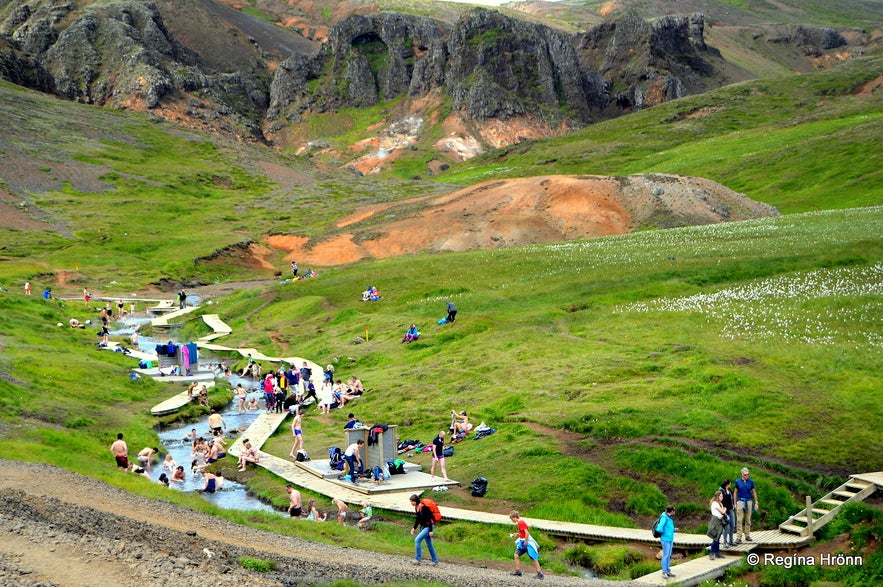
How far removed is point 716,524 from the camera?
28.3 metres

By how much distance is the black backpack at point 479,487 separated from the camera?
35.1m

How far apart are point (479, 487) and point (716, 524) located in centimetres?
975

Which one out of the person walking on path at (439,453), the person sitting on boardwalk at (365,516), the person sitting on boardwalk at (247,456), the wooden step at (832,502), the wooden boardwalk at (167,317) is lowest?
the wooden boardwalk at (167,317)

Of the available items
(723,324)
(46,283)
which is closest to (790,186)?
(723,324)

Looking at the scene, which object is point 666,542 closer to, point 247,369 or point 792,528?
point 792,528

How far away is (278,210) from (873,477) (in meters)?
130

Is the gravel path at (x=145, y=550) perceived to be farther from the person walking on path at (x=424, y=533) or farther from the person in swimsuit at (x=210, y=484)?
the person in swimsuit at (x=210, y=484)

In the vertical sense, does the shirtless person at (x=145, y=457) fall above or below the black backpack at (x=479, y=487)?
below

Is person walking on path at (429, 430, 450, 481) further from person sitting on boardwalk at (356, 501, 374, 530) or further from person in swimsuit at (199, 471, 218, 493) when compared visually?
person in swimsuit at (199, 471, 218, 493)

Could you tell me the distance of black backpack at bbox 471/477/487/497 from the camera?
115 ft

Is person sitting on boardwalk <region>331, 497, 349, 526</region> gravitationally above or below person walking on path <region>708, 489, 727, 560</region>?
below

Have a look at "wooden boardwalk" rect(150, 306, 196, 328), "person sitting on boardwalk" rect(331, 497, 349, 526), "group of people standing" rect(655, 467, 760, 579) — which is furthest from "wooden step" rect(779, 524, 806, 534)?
"wooden boardwalk" rect(150, 306, 196, 328)

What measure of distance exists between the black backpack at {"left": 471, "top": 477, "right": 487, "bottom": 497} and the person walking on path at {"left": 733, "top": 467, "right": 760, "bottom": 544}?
946cm

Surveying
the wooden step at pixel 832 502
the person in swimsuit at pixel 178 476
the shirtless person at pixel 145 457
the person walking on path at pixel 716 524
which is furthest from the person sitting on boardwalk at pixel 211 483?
the wooden step at pixel 832 502
